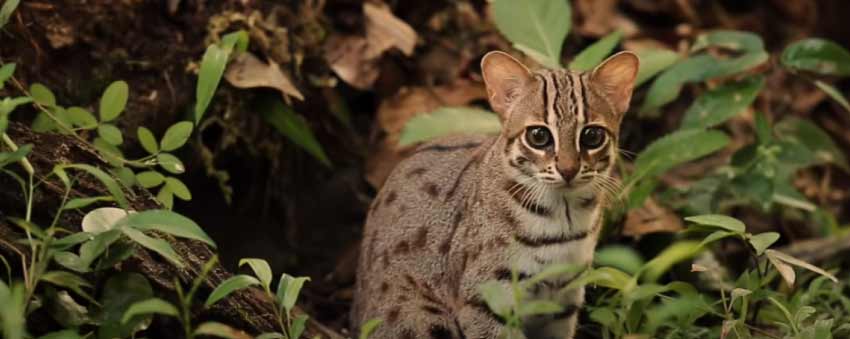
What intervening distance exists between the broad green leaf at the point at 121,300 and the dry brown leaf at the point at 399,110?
2.46m

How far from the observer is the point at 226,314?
4688 millimetres

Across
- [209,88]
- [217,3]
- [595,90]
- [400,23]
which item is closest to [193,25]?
[217,3]

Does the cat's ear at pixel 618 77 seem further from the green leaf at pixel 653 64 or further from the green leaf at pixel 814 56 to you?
the green leaf at pixel 814 56

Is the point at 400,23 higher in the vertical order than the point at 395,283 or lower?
higher

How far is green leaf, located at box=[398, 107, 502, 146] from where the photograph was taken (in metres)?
6.12

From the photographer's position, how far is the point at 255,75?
6.22m

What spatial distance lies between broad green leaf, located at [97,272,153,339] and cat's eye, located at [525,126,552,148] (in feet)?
5.41

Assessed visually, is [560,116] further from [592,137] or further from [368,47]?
Result: [368,47]

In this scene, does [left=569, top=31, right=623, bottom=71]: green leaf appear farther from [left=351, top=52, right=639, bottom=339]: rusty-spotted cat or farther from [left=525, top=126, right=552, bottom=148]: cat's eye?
[left=525, top=126, right=552, bottom=148]: cat's eye

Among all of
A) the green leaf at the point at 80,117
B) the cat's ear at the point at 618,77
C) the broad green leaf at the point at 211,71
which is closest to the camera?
the green leaf at the point at 80,117

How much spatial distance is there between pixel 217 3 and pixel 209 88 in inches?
37.5

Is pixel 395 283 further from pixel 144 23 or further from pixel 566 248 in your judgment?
pixel 144 23

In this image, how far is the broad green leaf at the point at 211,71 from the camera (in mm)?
5508

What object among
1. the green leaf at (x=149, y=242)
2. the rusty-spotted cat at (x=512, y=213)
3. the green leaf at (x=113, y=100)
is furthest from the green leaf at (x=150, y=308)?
the rusty-spotted cat at (x=512, y=213)
